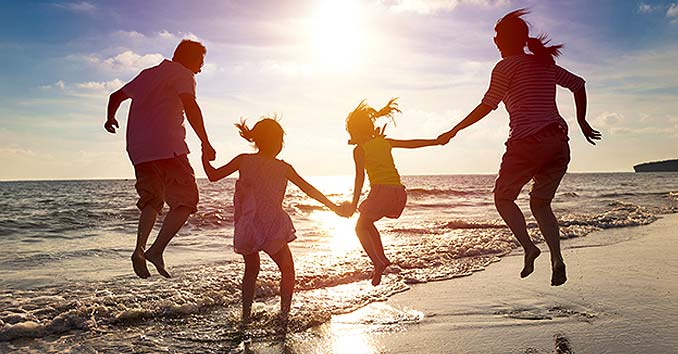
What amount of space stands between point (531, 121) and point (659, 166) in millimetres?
167427

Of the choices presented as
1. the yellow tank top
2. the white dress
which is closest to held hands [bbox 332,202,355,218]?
the yellow tank top

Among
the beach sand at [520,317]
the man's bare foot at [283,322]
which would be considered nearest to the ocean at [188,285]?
the man's bare foot at [283,322]

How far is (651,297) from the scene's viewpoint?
614 cm

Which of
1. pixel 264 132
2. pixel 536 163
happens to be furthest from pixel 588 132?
pixel 264 132

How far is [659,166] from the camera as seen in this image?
14962cm

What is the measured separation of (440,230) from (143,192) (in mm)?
11484

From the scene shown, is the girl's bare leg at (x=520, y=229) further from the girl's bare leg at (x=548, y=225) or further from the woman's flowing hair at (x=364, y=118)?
the woman's flowing hair at (x=364, y=118)

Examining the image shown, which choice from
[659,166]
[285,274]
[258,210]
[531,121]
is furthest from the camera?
[659,166]

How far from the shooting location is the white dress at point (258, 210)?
5.20 meters

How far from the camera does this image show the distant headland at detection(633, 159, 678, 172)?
14325 centimetres

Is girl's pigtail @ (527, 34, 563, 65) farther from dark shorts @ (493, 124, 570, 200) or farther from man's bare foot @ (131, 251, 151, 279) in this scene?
man's bare foot @ (131, 251, 151, 279)

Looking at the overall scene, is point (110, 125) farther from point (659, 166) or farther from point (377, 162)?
point (659, 166)

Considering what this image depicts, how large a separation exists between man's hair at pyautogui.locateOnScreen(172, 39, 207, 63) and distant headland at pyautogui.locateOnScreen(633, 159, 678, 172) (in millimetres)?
162088

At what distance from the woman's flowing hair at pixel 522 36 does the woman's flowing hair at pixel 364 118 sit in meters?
1.45
